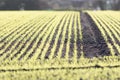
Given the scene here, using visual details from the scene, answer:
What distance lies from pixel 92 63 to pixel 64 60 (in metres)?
1.15

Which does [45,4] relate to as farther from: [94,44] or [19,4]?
[94,44]

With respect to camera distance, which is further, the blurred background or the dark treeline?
the blurred background

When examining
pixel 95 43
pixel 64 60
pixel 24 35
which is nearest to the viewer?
pixel 64 60

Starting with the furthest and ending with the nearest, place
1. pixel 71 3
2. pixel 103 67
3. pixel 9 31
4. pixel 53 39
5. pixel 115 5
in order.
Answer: pixel 71 3, pixel 115 5, pixel 9 31, pixel 53 39, pixel 103 67

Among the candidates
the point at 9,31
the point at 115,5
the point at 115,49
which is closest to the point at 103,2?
the point at 115,5

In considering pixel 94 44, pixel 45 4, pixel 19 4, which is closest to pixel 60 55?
pixel 94 44

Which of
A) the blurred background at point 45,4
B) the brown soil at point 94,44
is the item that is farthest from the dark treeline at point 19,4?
the brown soil at point 94,44

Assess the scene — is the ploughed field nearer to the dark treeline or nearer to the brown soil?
the brown soil

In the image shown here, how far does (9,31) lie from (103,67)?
38.2ft

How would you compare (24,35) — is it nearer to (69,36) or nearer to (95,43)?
(69,36)

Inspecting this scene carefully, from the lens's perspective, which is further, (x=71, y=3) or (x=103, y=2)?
(x=71, y=3)

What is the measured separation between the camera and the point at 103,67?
14250mm

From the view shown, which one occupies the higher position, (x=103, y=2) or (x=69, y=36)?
(x=69, y=36)

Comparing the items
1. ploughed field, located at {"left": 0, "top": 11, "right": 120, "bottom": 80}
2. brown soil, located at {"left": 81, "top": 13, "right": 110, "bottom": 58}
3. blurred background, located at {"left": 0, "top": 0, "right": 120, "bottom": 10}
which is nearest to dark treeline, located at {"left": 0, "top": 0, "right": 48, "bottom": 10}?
blurred background, located at {"left": 0, "top": 0, "right": 120, "bottom": 10}
